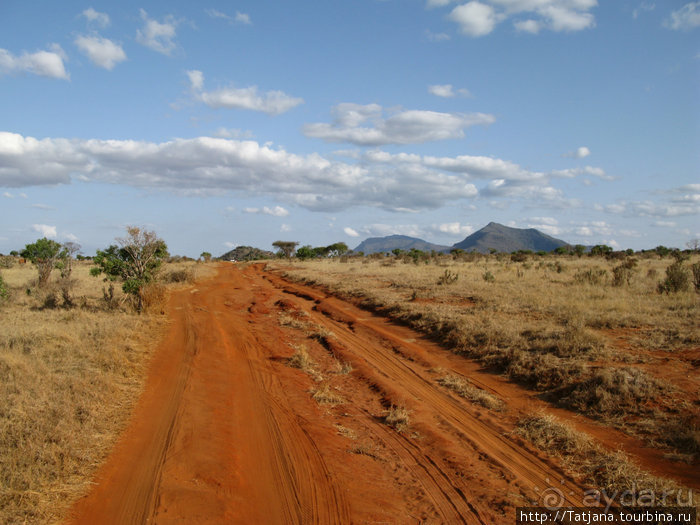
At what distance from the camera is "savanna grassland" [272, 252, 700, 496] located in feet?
21.4

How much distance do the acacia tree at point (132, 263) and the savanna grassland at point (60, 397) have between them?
1.61 metres

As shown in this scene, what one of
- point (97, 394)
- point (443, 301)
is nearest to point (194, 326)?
point (97, 394)

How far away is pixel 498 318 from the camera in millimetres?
13492

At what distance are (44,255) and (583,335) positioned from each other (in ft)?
84.7

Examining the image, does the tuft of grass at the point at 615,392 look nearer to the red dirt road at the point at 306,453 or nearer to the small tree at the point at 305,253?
the red dirt road at the point at 306,453

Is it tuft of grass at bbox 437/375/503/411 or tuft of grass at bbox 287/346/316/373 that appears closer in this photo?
tuft of grass at bbox 437/375/503/411

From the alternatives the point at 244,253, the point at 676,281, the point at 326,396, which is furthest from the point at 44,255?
the point at 244,253

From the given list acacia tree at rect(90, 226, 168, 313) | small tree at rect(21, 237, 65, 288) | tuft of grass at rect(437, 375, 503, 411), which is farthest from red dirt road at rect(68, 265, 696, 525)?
small tree at rect(21, 237, 65, 288)

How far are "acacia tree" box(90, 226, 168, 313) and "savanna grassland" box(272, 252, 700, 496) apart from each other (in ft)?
31.9

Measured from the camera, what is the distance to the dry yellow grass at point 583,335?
7.47m

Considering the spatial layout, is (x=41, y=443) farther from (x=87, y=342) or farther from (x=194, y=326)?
(x=194, y=326)

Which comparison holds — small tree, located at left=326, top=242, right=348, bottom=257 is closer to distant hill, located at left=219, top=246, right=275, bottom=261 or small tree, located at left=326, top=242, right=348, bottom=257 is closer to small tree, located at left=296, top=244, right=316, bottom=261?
small tree, located at left=296, top=244, right=316, bottom=261

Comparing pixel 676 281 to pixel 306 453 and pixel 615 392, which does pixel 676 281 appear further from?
pixel 306 453

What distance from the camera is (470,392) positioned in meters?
9.02
